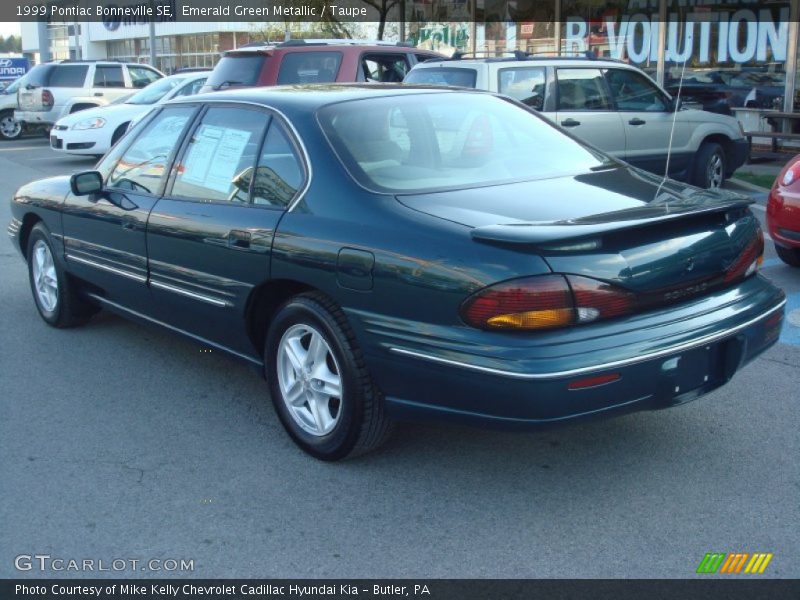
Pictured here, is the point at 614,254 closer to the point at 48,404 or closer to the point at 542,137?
the point at 542,137

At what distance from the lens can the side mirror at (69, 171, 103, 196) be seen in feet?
18.0

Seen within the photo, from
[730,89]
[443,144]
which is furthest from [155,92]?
[443,144]

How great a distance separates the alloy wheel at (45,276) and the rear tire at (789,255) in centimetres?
533

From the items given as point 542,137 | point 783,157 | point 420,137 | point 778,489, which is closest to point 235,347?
point 420,137

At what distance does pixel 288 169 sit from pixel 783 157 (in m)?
12.3

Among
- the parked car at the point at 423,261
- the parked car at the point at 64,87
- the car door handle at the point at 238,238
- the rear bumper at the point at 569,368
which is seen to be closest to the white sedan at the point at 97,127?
the parked car at the point at 64,87

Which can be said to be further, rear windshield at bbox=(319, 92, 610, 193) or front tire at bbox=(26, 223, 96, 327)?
front tire at bbox=(26, 223, 96, 327)

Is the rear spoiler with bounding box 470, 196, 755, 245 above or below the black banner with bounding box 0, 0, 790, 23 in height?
below

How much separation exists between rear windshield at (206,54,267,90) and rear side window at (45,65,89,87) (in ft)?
35.6

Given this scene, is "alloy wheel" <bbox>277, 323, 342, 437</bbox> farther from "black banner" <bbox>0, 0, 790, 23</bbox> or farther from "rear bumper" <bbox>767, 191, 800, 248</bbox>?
"black banner" <bbox>0, 0, 790, 23</bbox>

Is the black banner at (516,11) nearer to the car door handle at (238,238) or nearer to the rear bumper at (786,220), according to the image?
the rear bumper at (786,220)

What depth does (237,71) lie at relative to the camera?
11.5 meters

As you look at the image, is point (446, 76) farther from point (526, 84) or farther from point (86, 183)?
point (86, 183)
